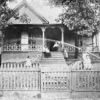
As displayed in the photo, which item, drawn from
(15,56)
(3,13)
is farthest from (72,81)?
(15,56)

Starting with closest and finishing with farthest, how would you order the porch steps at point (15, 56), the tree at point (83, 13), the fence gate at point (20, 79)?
the fence gate at point (20, 79) < the tree at point (83, 13) < the porch steps at point (15, 56)

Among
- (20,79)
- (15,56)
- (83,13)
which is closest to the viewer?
(20,79)

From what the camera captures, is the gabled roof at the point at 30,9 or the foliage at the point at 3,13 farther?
the gabled roof at the point at 30,9

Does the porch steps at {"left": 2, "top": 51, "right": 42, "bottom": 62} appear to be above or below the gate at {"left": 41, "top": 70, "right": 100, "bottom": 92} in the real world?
above

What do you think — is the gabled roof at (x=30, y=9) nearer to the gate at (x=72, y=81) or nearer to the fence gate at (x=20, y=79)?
the fence gate at (x=20, y=79)

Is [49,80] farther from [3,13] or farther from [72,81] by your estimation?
[3,13]

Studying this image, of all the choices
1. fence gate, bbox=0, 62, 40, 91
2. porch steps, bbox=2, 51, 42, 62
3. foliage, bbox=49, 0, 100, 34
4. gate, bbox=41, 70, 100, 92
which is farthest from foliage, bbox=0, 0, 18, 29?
porch steps, bbox=2, 51, 42, 62

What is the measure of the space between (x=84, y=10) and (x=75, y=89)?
22.9ft

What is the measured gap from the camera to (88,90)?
384 inches

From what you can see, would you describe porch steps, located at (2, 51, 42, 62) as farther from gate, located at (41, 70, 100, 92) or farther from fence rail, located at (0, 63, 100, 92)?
gate, located at (41, 70, 100, 92)

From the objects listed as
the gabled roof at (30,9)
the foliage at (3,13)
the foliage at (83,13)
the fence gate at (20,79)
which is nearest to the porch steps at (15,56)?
the gabled roof at (30,9)

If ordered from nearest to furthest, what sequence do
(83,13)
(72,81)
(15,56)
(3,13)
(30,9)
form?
(72,81) < (83,13) < (3,13) < (15,56) < (30,9)

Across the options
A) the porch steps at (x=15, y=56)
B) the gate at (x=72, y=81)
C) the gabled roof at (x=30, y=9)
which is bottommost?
the gate at (x=72, y=81)

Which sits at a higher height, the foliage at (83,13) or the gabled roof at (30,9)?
the gabled roof at (30,9)
